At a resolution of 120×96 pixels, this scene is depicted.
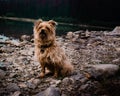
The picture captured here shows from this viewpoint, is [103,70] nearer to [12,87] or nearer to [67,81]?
[67,81]

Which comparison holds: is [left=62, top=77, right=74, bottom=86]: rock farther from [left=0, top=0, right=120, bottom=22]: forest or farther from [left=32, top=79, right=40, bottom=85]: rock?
[left=0, top=0, right=120, bottom=22]: forest

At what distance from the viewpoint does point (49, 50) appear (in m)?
7.01

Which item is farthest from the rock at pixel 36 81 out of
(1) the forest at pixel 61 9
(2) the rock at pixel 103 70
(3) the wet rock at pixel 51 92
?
(1) the forest at pixel 61 9

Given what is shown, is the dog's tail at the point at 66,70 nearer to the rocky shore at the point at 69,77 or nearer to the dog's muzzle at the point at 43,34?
the rocky shore at the point at 69,77

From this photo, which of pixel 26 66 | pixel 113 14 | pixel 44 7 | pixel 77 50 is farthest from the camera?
pixel 44 7

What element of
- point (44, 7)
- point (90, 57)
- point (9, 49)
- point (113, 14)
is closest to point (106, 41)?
point (90, 57)

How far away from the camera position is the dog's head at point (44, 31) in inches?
267

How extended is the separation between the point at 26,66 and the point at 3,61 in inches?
34.2

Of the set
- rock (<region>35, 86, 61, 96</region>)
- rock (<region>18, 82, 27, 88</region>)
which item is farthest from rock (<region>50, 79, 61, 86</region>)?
rock (<region>18, 82, 27, 88</region>)

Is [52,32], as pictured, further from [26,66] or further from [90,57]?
[90,57]

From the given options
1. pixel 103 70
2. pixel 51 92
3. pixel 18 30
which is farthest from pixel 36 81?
pixel 18 30

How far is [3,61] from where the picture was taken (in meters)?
8.88

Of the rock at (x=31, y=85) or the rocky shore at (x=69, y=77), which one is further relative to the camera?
the rock at (x=31, y=85)

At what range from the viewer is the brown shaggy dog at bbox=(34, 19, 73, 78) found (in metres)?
6.83
